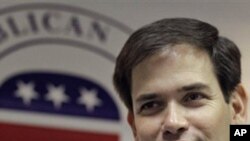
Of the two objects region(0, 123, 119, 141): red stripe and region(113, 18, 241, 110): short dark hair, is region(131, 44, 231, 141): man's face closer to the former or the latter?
region(113, 18, 241, 110): short dark hair

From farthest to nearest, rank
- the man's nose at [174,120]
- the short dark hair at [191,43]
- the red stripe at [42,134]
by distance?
Result: the red stripe at [42,134] < the short dark hair at [191,43] < the man's nose at [174,120]

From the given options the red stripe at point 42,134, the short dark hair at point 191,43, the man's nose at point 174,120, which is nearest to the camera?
the man's nose at point 174,120

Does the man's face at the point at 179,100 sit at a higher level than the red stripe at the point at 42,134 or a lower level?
lower

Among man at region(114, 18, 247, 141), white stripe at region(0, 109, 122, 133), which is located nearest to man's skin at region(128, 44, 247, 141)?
man at region(114, 18, 247, 141)

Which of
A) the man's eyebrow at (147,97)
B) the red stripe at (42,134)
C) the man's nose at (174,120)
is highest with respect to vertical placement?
the red stripe at (42,134)

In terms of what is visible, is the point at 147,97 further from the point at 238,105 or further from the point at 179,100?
the point at 238,105

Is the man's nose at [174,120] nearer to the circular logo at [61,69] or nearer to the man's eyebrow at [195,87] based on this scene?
the man's eyebrow at [195,87]

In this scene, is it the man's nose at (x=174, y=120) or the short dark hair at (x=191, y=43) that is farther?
the short dark hair at (x=191, y=43)

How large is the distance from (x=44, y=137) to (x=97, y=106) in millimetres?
249

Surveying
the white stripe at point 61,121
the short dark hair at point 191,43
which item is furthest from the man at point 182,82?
the white stripe at point 61,121

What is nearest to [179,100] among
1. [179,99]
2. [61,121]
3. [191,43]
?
[179,99]

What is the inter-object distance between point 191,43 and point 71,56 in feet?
3.61

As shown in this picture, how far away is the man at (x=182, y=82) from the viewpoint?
2.93 feet

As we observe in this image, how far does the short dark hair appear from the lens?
0.97 m
